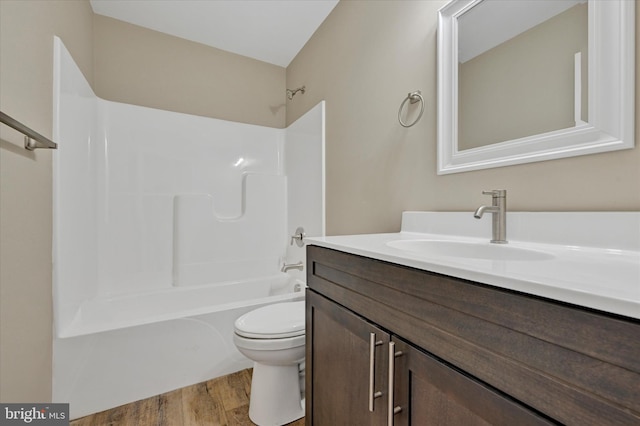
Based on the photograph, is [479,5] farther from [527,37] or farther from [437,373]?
[437,373]

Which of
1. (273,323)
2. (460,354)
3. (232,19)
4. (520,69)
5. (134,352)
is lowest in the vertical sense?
(134,352)

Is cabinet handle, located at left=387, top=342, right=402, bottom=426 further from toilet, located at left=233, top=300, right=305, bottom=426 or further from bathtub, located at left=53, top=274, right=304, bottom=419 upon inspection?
bathtub, located at left=53, top=274, right=304, bottom=419

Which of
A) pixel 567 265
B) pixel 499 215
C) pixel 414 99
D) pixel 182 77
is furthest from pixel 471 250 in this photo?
pixel 182 77

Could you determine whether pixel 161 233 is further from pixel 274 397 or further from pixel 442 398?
pixel 442 398

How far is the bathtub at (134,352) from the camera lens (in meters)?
1.39

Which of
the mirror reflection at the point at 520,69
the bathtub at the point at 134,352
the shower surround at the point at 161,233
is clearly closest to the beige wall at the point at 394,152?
the mirror reflection at the point at 520,69

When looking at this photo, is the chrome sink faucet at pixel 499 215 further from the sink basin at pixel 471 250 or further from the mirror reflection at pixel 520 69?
the mirror reflection at pixel 520 69

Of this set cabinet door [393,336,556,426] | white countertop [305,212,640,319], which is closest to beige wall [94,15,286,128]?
white countertop [305,212,640,319]

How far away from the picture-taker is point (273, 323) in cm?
142

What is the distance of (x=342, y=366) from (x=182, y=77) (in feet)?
8.29

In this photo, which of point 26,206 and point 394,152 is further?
point 394,152

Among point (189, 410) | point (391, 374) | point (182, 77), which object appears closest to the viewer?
point (391, 374)

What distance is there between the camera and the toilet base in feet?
4.46

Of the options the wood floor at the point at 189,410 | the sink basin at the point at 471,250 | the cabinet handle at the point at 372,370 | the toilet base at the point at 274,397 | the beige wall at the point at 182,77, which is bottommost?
the wood floor at the point at 189,410
